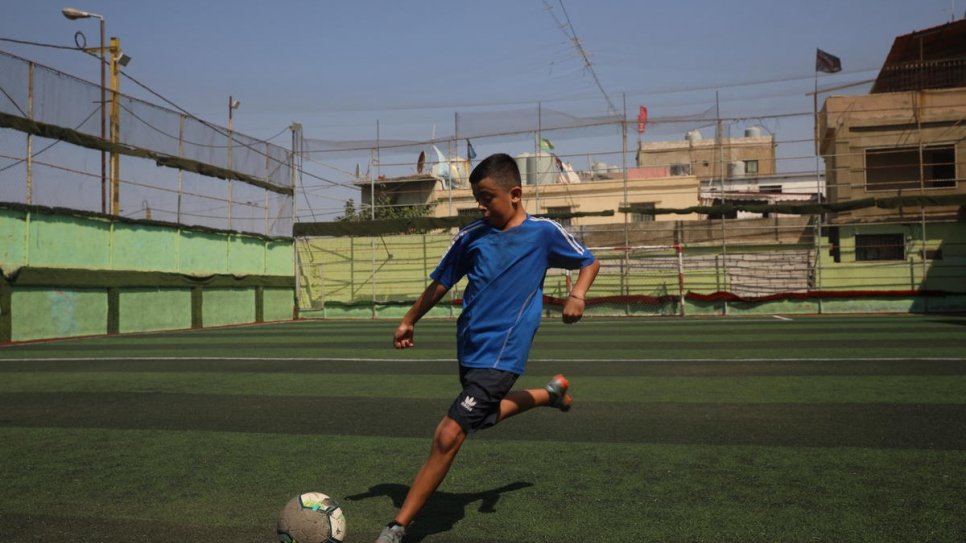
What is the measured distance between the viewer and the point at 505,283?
3850mm

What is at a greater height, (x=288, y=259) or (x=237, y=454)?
(x=288, y=259)

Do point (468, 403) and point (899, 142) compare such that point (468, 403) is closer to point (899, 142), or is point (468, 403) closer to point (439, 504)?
point (439, 504)

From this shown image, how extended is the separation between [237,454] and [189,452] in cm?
35

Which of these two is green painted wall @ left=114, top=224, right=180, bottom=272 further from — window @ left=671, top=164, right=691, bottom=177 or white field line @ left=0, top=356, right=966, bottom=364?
window @ left=671, top=164, right=691, bottom=177

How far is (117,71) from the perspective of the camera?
20844 mm

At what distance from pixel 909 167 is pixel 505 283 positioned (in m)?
27.5

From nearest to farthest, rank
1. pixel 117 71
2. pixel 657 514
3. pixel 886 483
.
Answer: pixel 657 514 → pixel 886 483 → pixel 117 71

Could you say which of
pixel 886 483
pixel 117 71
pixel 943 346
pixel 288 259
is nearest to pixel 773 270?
pixel 943 346

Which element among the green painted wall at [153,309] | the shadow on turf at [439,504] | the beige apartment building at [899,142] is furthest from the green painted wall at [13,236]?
the beige apartment building at [899,142]

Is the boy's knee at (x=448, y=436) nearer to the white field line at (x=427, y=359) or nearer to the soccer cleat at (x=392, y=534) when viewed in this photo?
the soccer cleat at (x=392, y=534)

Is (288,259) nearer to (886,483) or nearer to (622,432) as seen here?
(622,432)

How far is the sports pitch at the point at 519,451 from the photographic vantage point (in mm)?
3854

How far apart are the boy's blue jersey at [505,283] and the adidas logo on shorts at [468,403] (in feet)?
0.59

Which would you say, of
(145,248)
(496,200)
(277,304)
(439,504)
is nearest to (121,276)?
(145,248)
